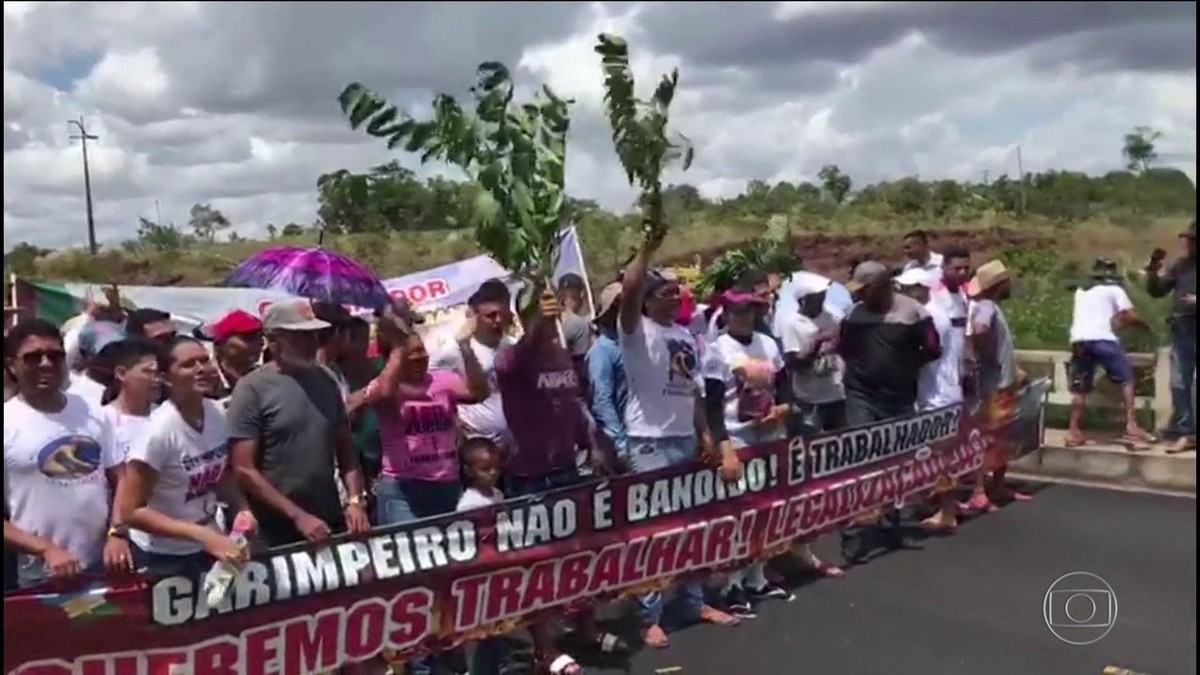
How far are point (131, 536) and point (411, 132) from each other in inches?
71.2

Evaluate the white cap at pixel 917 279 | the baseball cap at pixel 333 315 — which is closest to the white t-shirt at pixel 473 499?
the baseball cap at pixel 333 315

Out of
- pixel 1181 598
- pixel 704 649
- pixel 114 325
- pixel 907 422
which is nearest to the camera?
pixel 704 649

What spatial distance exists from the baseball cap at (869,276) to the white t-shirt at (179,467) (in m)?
4.28

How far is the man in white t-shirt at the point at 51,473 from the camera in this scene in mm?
4137

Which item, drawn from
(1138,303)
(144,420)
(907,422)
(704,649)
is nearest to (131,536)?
(144,420)

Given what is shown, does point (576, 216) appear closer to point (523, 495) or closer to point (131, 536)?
point (523, 495)

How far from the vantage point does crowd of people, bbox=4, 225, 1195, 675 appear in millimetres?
4250

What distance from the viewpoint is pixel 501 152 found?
16.3 feet

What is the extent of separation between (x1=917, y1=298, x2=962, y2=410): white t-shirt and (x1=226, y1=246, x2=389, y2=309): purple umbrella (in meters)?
3.38

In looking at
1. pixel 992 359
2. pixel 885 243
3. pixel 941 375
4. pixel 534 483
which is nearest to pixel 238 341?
pixel 534 483

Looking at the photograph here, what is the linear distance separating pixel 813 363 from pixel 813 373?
60 mm

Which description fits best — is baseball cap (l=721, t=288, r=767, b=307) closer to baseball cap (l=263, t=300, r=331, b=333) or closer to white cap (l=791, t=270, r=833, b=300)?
white cap (l=791, t=270, r=833, b=300)

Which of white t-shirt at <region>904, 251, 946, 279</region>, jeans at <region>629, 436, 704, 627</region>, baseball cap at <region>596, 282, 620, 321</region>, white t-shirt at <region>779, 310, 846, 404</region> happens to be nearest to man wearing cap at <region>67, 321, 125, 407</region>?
baseball cap at <region>596, 282, 620, 321</region>

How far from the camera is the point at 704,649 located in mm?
5801
